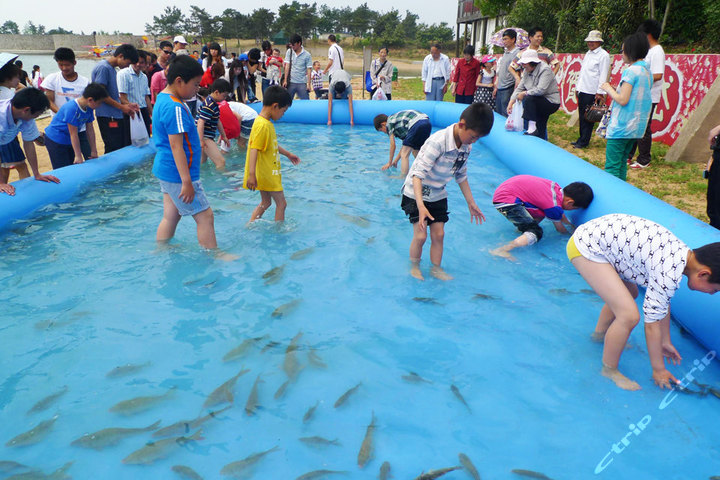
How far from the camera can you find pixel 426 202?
13.3 feet

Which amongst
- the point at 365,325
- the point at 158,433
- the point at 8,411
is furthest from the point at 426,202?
the point at 8,411

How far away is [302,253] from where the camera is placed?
488cm

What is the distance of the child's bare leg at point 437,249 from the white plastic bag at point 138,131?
18.9 ft

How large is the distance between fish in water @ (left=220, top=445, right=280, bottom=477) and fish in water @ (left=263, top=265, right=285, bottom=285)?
1.97 meters

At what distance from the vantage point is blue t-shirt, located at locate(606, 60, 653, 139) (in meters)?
5.42

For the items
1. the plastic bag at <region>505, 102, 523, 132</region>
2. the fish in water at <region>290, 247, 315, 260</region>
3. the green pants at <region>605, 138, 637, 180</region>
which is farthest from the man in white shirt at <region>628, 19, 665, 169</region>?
the fish in water at <region>290, 247, 315, 260</region>

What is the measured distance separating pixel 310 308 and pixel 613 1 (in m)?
17.3

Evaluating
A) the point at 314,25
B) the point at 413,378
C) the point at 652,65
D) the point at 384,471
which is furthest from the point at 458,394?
the point at 314,25

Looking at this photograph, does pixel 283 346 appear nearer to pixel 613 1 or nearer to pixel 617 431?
pixel 617 431

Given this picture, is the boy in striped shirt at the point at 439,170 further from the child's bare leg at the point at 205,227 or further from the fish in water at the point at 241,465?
the fish in water at the point at 241,465

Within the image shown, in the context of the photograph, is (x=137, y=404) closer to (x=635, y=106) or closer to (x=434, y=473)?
(x=434, y=473)

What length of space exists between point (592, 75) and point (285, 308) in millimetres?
7119

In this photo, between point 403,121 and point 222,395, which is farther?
point 403,121

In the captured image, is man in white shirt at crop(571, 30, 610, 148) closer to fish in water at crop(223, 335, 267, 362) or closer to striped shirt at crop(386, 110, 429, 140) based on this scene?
striped shirt at crop(386, 110, 429, 140)
